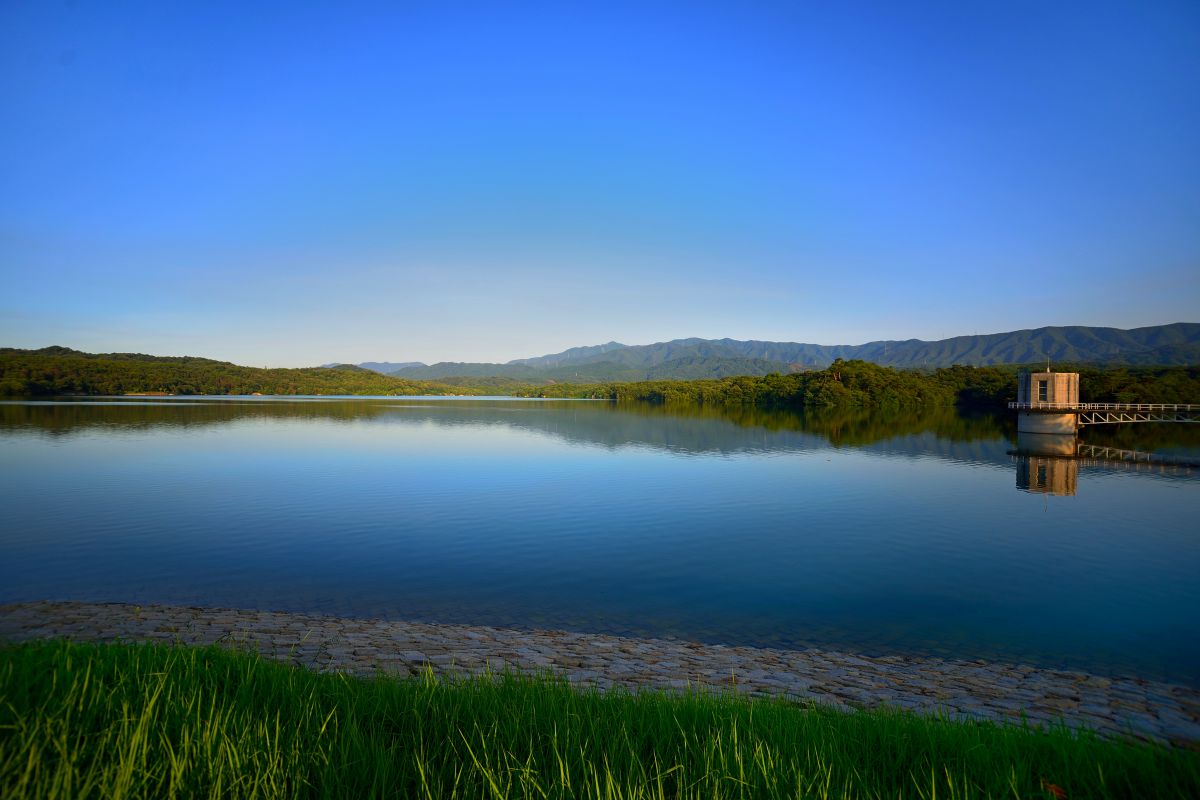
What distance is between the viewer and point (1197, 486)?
3097 cm

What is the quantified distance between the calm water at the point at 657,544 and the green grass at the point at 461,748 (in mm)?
6570

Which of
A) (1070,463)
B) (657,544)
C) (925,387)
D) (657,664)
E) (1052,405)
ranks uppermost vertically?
(1052,405)

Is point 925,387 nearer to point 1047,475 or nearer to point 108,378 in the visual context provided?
point 1047,475

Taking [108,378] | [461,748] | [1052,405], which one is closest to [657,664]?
[461,748]

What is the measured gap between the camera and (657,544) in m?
18.7

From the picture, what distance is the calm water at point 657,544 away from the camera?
12.7 m

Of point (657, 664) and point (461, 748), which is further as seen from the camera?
point (657, 664)

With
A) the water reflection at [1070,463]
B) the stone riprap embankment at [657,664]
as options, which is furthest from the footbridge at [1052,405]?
the stone riprap embankment at [657,664]

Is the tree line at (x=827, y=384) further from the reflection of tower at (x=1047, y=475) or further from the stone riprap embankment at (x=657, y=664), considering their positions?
the stone riprap embankment at (x=657, y=664)

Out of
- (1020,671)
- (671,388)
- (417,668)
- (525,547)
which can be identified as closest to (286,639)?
(417,668)

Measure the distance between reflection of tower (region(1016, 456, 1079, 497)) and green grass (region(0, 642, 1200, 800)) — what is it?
29991 millimetres

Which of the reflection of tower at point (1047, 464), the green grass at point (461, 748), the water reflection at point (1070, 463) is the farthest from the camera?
the water reflection at point (1070, 463)

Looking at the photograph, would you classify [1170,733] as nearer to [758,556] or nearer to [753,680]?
[753,680]

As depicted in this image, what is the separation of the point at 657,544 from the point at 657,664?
923cm
